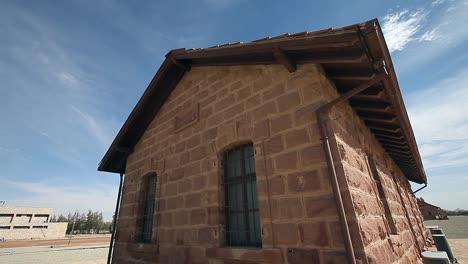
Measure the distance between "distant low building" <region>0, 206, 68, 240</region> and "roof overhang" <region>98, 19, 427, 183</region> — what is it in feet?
213

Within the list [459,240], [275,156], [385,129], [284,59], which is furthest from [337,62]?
[459,240]

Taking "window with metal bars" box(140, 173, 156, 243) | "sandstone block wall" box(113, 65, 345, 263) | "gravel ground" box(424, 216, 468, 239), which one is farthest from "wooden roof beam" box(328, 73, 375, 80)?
"gravel ground" box(424, 216, 468, 239)

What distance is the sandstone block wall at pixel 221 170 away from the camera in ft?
9.48

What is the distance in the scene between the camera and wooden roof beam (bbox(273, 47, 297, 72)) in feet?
11.2

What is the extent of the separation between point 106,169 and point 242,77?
20.9 feet

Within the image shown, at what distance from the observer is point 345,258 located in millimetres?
2422

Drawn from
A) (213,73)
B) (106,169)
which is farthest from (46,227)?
(213,73)

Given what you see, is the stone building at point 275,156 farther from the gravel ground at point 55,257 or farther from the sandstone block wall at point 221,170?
the gravel ground at point 55,257

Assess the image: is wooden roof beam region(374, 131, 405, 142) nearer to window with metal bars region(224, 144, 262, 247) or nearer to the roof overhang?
the roof overhang

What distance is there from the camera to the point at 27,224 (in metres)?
56.8

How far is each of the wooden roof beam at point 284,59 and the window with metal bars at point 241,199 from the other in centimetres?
145

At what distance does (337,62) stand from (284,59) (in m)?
0.75

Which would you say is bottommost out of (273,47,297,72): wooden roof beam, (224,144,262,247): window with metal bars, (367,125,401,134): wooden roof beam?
(224,144,262,247): window with metal bars

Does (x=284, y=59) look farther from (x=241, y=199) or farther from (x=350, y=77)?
(x=241, y=199)
